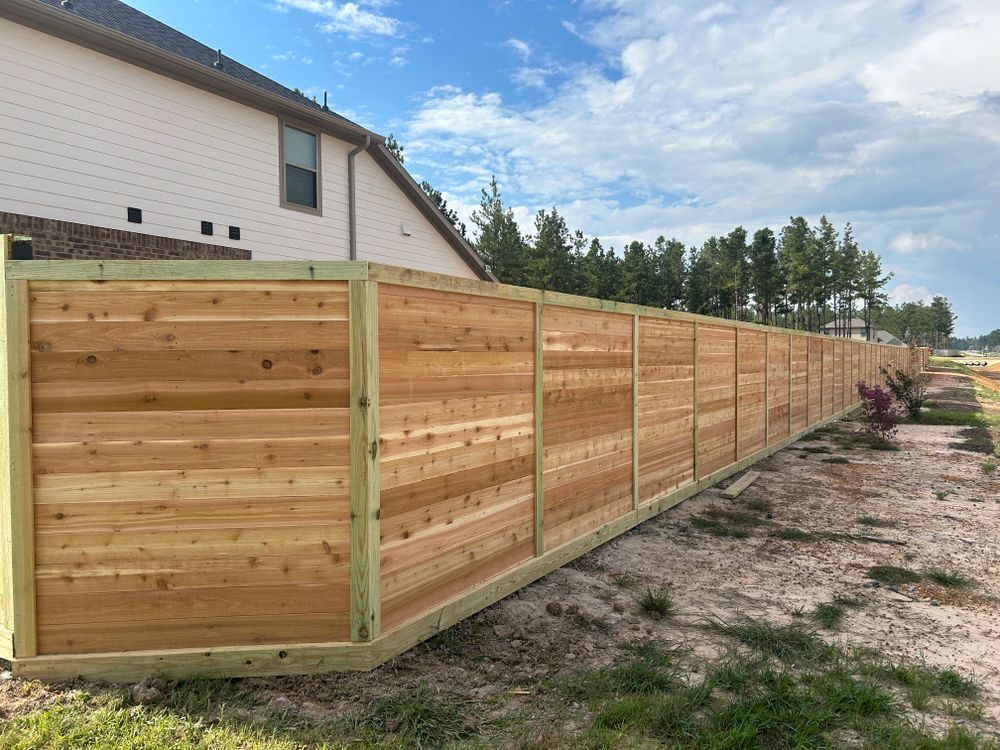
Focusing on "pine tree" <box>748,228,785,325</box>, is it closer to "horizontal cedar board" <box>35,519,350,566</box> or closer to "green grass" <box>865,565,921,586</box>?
"green grass" <box>865,565,921,586</box>

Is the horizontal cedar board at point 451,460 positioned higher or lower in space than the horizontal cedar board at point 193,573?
higher

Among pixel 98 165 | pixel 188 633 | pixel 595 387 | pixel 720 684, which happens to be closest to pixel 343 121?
pixel 98 165

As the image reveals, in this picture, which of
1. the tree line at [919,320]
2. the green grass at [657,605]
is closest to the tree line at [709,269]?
the tree line at [919,320]

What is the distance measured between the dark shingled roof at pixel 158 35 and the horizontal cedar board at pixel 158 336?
7514 millimetres

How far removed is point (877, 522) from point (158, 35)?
43.8 ft

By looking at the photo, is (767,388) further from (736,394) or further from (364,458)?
(364,458)

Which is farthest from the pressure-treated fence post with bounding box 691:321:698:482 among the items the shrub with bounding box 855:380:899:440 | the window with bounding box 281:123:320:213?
the window with bounding box 281:123:320:213

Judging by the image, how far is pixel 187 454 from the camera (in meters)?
3.04

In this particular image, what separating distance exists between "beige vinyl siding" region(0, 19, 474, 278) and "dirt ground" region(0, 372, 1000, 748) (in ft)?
23.4

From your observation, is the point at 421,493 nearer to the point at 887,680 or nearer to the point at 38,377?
the point at 38,377

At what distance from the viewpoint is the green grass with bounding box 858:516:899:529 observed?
6219 millimetres

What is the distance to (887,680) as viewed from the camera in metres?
3.18

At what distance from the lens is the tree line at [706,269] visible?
53.3 m

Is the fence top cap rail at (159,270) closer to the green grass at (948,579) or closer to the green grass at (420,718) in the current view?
the green grass at (420,718)
